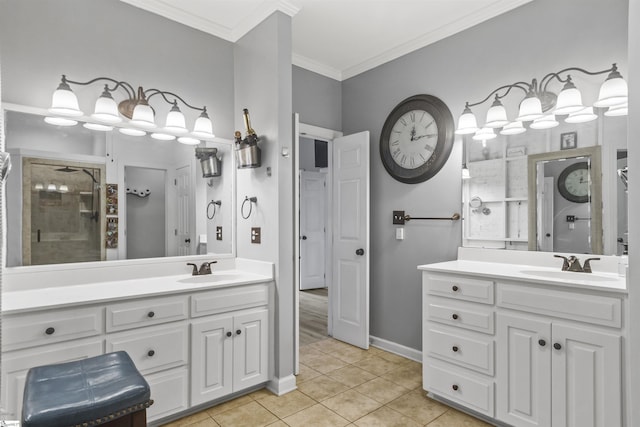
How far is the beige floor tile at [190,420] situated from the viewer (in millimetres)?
2232

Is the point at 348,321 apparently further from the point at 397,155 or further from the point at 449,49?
the point at 449,49

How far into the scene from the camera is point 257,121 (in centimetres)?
288

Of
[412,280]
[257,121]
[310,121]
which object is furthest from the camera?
[310,121]

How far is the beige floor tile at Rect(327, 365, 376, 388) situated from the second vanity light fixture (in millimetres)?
2218

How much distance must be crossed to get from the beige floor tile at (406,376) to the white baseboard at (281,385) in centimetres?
76

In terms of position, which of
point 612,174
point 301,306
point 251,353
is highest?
point 612,174

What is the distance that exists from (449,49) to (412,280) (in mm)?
2033

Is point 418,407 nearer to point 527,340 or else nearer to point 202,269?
point 527,340

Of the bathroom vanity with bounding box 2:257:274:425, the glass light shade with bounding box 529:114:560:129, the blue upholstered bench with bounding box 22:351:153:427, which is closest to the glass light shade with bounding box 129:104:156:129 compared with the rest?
the bathroom vanity with bounding box 2:257:274:425

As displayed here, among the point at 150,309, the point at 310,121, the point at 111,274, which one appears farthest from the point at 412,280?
the point at 111,274

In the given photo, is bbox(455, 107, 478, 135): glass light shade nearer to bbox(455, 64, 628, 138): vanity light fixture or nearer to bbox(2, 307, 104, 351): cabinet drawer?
bbox(455, 64, 628, 138): vanity light fixture

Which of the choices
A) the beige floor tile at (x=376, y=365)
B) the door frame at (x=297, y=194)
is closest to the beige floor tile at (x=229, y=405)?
the door frame at (x=297, y=194)

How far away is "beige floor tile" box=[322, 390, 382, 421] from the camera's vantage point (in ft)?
7.83

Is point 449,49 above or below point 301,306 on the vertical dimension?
above
